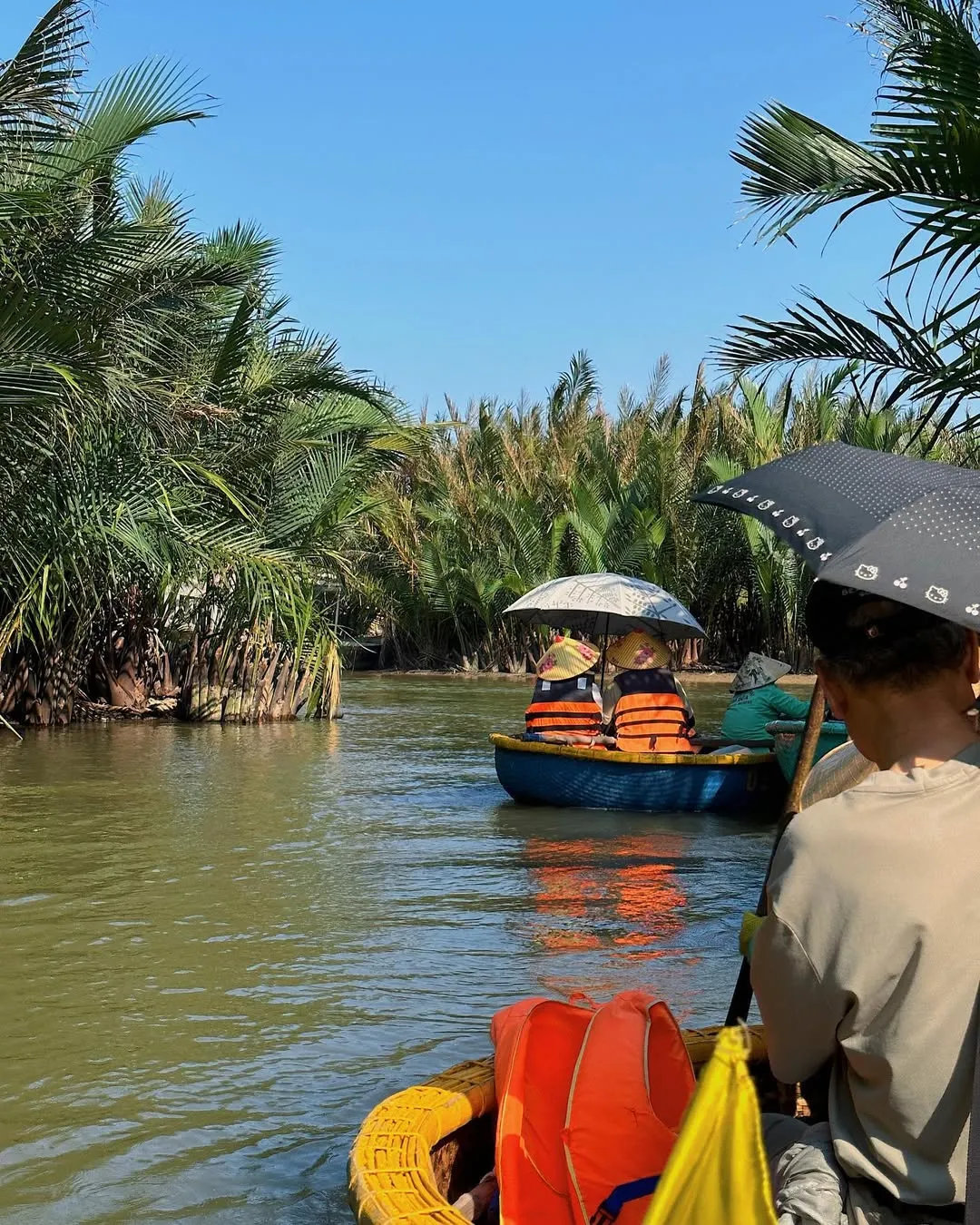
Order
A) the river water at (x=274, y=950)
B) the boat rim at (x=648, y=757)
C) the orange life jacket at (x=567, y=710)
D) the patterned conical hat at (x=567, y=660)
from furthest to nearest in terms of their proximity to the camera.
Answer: the orange life jacket at (x=567, y=710), the patterned conical hat at (x=567, y=660), the boat rim at (x=648, y=757), the river water at (x=274, y=950)

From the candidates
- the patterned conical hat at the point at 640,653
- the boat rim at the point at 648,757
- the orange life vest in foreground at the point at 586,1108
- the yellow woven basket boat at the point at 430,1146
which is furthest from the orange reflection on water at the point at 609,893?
the orange life vest in foreground at the point at 586,1108

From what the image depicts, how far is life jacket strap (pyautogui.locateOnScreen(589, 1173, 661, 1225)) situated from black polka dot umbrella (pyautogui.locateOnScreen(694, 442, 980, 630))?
1.31 m

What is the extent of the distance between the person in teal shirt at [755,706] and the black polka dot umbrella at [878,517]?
8.38 meters

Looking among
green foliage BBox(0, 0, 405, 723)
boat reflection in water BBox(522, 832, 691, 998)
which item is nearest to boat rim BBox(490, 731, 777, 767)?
boat reflection in water BBox(522, 832, 691, 998)

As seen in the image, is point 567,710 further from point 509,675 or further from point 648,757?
point 509,675

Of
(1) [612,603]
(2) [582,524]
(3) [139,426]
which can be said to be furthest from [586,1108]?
(2) [582,524]

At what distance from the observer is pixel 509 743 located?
11.7 meters

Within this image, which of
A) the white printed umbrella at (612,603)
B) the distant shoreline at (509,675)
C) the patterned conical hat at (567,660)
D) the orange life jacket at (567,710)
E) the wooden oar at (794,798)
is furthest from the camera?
the distant shoreline at (509,675)

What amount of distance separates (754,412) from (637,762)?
15.8 m

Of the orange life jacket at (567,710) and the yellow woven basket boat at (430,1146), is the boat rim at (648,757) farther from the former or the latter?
the yellow woven basket boat at (430,1146)

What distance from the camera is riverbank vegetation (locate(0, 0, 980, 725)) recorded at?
10.7 metres

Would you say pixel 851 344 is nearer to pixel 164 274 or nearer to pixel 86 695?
A: pixel 164 274

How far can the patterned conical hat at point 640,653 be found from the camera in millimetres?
11484

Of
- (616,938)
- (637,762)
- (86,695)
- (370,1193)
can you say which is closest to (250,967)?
(616,938)
